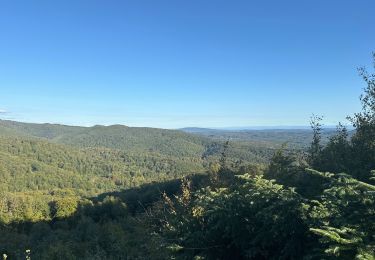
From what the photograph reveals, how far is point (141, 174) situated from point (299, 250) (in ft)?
556

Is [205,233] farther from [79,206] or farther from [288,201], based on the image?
[79,206]

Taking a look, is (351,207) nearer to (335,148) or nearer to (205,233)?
(205,233)

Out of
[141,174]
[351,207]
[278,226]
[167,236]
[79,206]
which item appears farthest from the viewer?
[141,174]

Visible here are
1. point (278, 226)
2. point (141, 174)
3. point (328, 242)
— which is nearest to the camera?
point (328, 242)

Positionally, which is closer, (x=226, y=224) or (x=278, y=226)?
(x=278, y=226)

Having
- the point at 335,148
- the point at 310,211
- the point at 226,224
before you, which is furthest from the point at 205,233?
the point at 335,148

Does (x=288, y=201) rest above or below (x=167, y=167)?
above

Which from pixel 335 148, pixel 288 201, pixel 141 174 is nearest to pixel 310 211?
pixel 288 201

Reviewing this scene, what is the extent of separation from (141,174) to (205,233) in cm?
16831

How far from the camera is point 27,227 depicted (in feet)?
207

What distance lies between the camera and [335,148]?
1895 centimetres

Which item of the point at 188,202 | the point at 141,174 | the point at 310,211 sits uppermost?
the point at 310,211

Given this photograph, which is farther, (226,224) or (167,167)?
(167,167)

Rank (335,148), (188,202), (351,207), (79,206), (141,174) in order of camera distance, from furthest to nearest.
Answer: (141,174)
(79,206)
(335,148)
(188,202)
(351,207)
